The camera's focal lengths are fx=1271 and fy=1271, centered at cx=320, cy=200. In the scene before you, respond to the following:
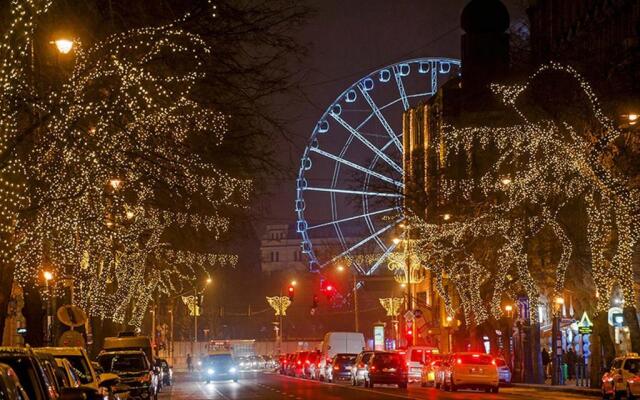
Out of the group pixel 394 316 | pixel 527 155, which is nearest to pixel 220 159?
pixel 527 155

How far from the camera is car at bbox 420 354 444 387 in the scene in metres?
57.6

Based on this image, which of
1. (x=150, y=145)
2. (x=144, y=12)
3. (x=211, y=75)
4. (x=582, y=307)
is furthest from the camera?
(x=582, y=307)

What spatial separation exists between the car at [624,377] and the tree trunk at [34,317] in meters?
18.4

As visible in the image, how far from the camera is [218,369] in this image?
234ft

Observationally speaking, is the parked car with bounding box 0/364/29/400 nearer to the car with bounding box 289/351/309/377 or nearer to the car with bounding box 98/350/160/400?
the car with bounding box 98/350/160/400

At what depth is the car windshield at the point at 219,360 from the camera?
71375 mm

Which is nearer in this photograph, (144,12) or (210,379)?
(144,12)

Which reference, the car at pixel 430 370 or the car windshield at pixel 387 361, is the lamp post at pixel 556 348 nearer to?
the car at pixel 430 370

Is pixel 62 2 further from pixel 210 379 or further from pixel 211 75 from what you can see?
pixel 210 379

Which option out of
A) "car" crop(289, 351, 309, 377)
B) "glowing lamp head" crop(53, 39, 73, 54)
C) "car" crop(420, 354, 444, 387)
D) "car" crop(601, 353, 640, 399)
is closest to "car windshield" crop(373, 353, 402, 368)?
"car" crop(420, 354, 444, 387)

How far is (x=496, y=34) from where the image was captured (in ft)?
313

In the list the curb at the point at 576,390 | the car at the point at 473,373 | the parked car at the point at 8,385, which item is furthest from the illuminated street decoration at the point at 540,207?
the parked car at the point at 8,385

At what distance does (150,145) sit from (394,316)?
78.2 metres

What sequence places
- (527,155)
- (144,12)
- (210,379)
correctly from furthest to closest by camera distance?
(210,379) < (527,155) < (144,12)
